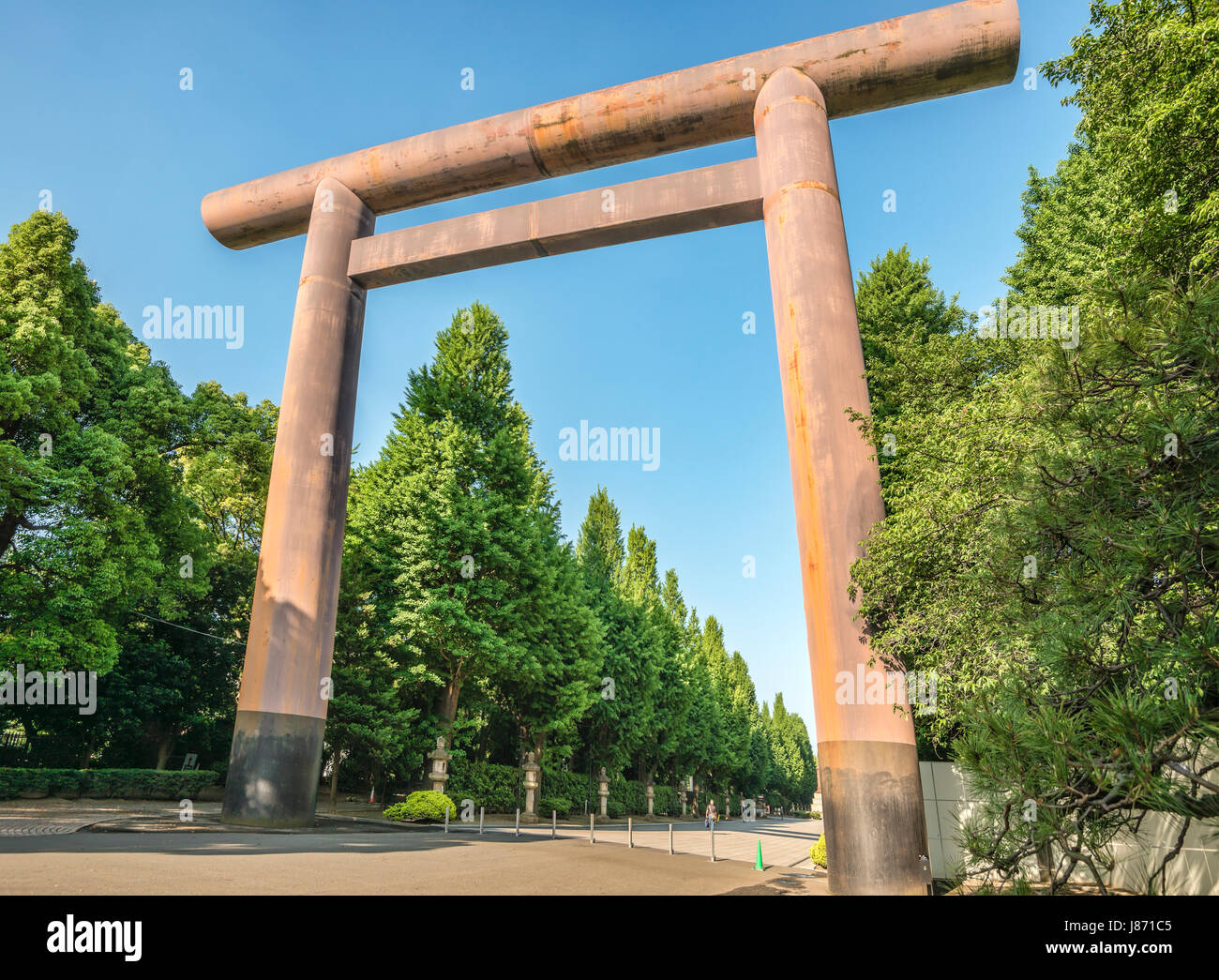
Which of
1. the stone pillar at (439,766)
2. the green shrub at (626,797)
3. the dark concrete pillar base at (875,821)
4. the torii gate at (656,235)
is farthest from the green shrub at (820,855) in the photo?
the green shrub at (626,797)

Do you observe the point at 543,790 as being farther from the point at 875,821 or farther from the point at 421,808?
the point at 875,821

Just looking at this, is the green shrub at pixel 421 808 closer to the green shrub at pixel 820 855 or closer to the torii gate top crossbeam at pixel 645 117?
the green shrub at pixel 820 855

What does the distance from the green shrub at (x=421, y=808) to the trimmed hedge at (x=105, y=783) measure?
30.7ft

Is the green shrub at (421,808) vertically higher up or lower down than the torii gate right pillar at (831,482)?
lower down

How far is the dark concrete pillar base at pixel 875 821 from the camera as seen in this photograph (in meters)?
9.14

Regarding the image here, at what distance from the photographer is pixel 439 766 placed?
23688mm

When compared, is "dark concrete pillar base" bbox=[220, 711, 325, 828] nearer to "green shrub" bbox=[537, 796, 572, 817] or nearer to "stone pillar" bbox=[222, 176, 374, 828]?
"stone pillar" bbox=[222, 176, 374, 828]

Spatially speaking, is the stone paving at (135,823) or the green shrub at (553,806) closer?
the stone paving at (135,823)

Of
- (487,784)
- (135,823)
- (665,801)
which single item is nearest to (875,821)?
(135,823)

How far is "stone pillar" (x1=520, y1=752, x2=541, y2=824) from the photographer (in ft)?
92.6

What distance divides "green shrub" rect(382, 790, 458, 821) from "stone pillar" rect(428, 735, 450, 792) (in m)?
3.08

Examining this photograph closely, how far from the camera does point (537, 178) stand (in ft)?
51.4

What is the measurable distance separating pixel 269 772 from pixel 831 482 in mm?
11680
